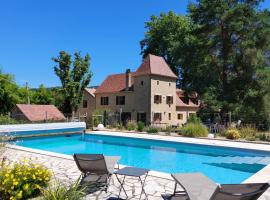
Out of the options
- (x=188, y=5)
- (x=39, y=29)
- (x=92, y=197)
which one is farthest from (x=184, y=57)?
(x=92, y=197)

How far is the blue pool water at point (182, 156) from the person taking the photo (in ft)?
35.7

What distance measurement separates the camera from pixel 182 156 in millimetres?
14211

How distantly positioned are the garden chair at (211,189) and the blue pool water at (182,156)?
436 centimetres

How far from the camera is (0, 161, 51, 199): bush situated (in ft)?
17.4

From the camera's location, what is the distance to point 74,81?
3150cm

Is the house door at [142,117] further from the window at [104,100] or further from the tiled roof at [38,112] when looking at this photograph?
the tiled roof at [38,112]

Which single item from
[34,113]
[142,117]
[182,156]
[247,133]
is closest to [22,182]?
[182,156]

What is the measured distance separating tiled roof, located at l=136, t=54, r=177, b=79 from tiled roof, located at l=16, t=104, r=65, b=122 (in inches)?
393

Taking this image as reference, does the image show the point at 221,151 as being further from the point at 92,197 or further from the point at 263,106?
the point at 263,106

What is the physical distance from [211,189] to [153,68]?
25721mm

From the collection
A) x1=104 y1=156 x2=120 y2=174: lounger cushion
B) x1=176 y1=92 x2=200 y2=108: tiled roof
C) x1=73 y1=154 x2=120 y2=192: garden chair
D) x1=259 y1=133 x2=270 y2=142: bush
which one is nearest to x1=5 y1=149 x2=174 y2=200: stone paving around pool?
x1=73 y1=154 x2=120 y2=192: garden chair

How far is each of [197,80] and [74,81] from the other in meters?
14.1

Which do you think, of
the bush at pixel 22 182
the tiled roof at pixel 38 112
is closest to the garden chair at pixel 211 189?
the bush at pixel 22 182

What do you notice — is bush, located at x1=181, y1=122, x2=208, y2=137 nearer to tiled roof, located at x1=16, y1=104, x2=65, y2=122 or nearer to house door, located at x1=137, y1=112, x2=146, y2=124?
house door, located at x1=137, y1=112, x2=146, y2=124
